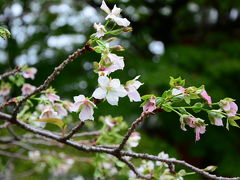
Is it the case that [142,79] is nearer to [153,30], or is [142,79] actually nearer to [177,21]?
[153,30]

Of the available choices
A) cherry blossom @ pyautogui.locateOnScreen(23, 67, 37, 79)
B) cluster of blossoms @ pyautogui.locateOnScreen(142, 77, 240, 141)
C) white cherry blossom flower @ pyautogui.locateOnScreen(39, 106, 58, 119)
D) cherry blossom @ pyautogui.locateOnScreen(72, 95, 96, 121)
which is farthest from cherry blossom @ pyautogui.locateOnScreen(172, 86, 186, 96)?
cherry blossom @ pyautogui.locateOnScreen(23, 67, 37, 79)

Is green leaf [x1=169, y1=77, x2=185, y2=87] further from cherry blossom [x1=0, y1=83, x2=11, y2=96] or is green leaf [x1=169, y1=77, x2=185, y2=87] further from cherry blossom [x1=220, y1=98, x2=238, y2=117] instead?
cherry blossom [x1=0, y1=83, x2=11, y2=96]

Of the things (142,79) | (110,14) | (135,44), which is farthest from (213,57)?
(110,14)

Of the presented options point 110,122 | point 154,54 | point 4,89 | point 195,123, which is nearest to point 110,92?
point 195,123

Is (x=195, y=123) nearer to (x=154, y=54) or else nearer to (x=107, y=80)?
(x=107, y=80)

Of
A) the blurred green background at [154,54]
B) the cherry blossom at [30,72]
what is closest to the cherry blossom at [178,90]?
the cherry blossom at [30,72]
